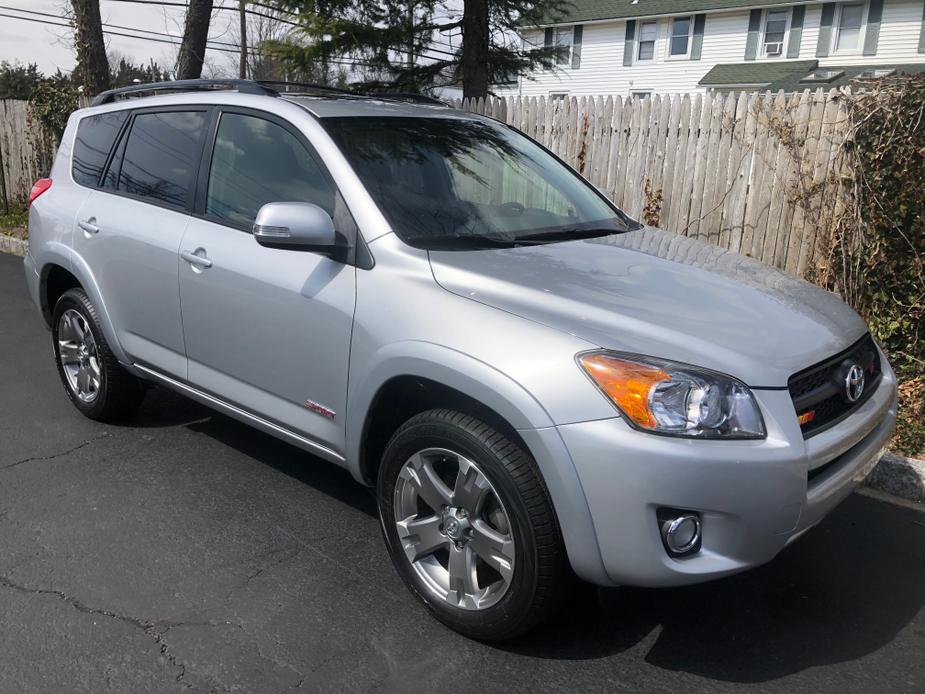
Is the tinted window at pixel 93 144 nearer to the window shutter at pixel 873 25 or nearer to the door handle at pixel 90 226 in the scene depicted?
the door handle at pixel 90 226

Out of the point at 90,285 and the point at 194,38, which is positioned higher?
the point at 194,38

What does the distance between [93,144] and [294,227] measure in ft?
7.74

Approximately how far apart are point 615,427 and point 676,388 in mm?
219

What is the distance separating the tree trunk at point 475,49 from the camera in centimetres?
1251

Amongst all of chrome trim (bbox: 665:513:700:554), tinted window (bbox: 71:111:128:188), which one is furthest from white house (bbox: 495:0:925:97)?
chrome trim (bbox: 665:513:700:554)

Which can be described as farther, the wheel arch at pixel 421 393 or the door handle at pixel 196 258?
the door handle at pixel 196 258

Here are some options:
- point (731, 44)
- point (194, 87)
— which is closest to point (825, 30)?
point (731, 44)

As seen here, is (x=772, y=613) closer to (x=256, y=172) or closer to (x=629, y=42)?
(x=256, y=172)

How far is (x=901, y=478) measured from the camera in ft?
13.9

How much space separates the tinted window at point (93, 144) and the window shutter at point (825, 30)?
30.1 m

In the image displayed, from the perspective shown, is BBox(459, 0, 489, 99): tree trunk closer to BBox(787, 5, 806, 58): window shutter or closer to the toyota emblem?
the toyota emblem

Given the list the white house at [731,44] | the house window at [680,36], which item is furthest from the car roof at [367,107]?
the house window at [680,36]

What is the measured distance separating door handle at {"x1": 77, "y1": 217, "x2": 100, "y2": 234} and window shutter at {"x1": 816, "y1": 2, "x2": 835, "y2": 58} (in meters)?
30.6

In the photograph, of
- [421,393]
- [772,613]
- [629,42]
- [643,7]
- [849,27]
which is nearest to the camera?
[421,393]
